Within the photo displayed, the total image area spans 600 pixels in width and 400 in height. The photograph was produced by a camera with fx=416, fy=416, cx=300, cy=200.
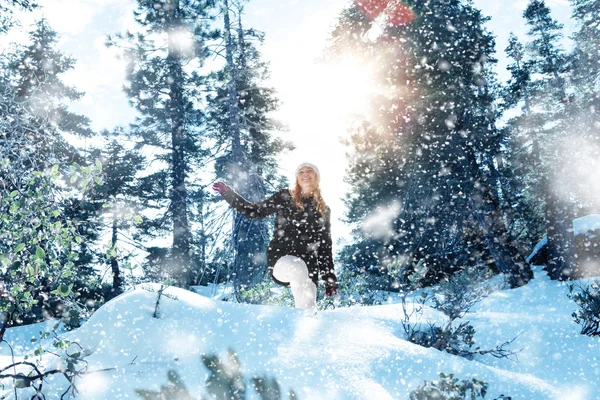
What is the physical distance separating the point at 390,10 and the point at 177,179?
8596 millimetres

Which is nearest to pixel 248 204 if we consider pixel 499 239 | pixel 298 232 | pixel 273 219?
pixel 298 232

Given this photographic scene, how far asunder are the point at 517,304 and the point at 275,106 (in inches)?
464

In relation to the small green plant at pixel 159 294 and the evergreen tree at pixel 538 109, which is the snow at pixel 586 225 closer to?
the evergreen tree at pixel 538 109

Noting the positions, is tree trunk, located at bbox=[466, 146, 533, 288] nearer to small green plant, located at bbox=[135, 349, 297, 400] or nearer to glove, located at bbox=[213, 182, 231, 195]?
glove, located at bbox=[213, 182, 231, 195]

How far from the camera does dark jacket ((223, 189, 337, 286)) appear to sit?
4.33 metres

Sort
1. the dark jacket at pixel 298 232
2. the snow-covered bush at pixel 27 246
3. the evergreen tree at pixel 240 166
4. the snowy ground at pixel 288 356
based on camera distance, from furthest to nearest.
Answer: the evergreen tree at pixel 240 166, the dark jacket at pixel 298 232, the snowy ground at pixel 288 356, the snow-covered bush at pixel 27 246

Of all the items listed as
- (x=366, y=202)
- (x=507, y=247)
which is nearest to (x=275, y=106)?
(x=366, y=202)

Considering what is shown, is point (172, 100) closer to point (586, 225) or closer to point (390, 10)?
point (390, 10)

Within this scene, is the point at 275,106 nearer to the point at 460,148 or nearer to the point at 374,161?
the point at 374,161

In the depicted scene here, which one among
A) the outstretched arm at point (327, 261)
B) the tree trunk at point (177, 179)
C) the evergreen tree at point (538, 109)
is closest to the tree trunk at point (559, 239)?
the evergreen tree at point (538, 109)

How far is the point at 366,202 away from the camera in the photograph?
1633 centimetres

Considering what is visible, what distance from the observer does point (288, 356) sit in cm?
263

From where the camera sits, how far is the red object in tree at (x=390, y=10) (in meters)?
11.2

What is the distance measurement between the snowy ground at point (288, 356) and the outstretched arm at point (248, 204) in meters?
1.27
